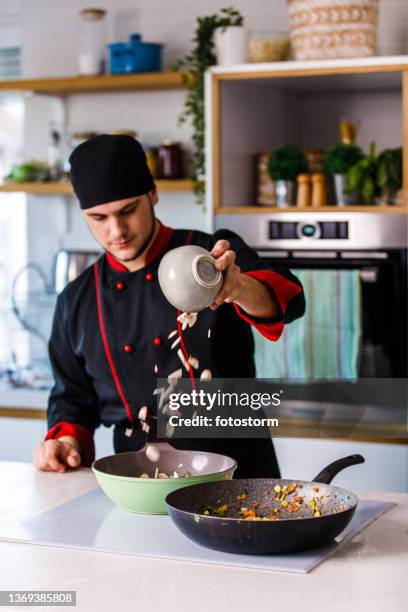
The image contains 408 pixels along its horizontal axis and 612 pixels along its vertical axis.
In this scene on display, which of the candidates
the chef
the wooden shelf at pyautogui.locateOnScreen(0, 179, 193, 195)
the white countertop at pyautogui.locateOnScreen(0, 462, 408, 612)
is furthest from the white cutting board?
the wooden shelf at pyautogui.locateOnScreen(0, 179, 193, 195)

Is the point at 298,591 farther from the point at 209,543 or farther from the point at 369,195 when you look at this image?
the point at 369,195

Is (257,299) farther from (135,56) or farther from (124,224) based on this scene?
(135,56)

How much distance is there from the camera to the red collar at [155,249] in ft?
7.82

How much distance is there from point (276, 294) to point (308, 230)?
1493 mm

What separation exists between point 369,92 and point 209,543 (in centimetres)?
269

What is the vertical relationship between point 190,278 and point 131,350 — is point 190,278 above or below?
above

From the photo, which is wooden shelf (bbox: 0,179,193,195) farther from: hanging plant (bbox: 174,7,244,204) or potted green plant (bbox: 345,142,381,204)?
potted green plant (bbox: 345,142,381,204)

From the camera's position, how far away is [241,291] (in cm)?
189

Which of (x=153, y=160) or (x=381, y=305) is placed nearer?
(x=381, y=305)

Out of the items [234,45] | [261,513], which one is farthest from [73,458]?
[234,45]

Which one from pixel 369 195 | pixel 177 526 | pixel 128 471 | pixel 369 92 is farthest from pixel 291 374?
pixel 177 526

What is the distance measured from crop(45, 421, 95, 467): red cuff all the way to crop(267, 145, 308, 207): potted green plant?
1536 millimetres

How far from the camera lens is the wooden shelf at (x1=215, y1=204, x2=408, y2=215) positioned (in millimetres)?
3355

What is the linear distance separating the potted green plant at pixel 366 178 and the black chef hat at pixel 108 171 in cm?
131
